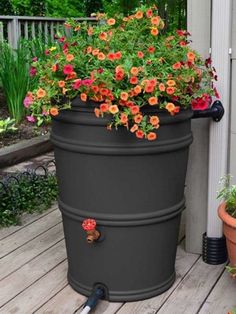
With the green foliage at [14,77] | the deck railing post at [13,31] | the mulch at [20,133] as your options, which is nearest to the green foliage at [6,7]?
the deck railing post at [13,31]

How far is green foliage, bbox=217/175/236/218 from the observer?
251 cm

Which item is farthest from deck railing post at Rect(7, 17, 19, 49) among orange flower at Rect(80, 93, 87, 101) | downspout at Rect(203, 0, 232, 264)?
orange flower at Rect(80, 93, 87, 101)

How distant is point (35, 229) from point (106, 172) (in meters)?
1.33

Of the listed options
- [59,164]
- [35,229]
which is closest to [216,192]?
[59,164]

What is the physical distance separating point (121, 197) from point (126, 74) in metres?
0.52

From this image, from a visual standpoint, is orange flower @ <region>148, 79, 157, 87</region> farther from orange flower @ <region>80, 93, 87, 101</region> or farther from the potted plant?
the potted plant

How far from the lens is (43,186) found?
405 centimetres

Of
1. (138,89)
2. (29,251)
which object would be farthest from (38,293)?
(138,89)

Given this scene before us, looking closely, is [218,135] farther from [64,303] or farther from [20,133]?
[20,133]

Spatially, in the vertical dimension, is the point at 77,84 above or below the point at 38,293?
above

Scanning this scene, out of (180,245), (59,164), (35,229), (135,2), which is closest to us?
(59,164)

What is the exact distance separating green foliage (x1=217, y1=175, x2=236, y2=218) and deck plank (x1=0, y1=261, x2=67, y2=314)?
0.88m

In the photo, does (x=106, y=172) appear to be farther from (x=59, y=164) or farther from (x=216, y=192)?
(x=216, y=192)

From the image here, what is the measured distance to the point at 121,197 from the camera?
2281 millimetres
